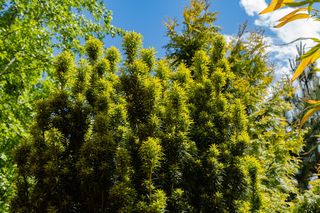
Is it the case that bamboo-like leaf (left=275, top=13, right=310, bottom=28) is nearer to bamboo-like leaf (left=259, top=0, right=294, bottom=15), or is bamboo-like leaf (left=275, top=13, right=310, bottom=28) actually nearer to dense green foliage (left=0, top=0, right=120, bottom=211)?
bamboo-like leaf (left=259, top=0, right=294, bottom=15)

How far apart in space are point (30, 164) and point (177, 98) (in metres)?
1.87

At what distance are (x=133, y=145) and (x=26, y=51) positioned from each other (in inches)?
231

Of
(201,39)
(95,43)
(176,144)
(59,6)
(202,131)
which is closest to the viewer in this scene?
(176,144)

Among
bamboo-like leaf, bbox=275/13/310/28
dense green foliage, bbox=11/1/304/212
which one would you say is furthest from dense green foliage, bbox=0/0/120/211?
bamboo-like leaf, bbox=275/13/310/28

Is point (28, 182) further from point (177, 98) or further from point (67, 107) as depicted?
point (177, 98)

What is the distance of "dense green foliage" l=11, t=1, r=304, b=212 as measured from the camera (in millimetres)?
4062

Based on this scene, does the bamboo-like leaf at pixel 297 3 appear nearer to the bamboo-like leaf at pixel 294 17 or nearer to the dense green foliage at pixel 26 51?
the bamboo-like leaf at pixel 294 17

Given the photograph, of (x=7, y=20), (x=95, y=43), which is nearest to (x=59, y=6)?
(x=7, y=20)

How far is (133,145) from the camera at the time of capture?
425 cm

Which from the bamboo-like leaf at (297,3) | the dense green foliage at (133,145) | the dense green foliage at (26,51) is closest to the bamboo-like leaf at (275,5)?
the bamboo-like leaf at (297,3)

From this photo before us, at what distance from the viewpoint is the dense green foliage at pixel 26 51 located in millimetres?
8250

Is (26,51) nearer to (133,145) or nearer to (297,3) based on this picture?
(133,145)

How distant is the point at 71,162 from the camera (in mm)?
4426

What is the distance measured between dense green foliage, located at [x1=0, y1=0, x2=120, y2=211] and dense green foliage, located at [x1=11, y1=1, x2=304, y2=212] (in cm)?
304
